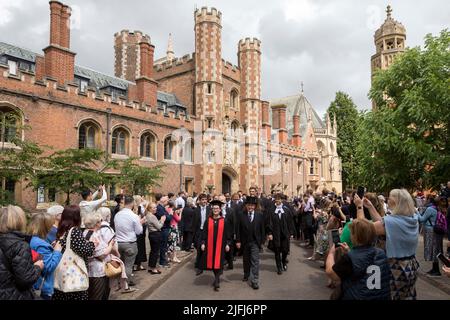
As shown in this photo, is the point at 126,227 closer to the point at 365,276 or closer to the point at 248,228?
the point at 248,228

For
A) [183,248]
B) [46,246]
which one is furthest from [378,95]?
[46,246]

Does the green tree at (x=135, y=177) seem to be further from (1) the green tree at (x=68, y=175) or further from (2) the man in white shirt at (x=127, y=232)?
(2) the man in white shirt at (x=127, y=232)

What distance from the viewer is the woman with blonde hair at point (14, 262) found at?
10.4 feet

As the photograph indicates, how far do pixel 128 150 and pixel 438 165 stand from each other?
16283 millimetres

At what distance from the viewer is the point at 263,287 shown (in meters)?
6.92

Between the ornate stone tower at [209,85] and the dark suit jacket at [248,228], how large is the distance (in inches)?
686

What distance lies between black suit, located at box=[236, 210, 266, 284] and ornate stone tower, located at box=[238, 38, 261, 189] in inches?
824

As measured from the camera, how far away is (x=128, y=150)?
2008 cm

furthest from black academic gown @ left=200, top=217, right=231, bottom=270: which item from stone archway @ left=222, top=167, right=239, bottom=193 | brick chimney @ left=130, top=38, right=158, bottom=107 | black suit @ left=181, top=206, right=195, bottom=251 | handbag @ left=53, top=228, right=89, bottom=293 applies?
stone archway @ left=222, top=167, right=239, bottom=193

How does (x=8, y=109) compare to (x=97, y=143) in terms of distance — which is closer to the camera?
(x=8, y=109)

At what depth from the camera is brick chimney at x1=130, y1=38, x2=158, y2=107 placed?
2153 cm
